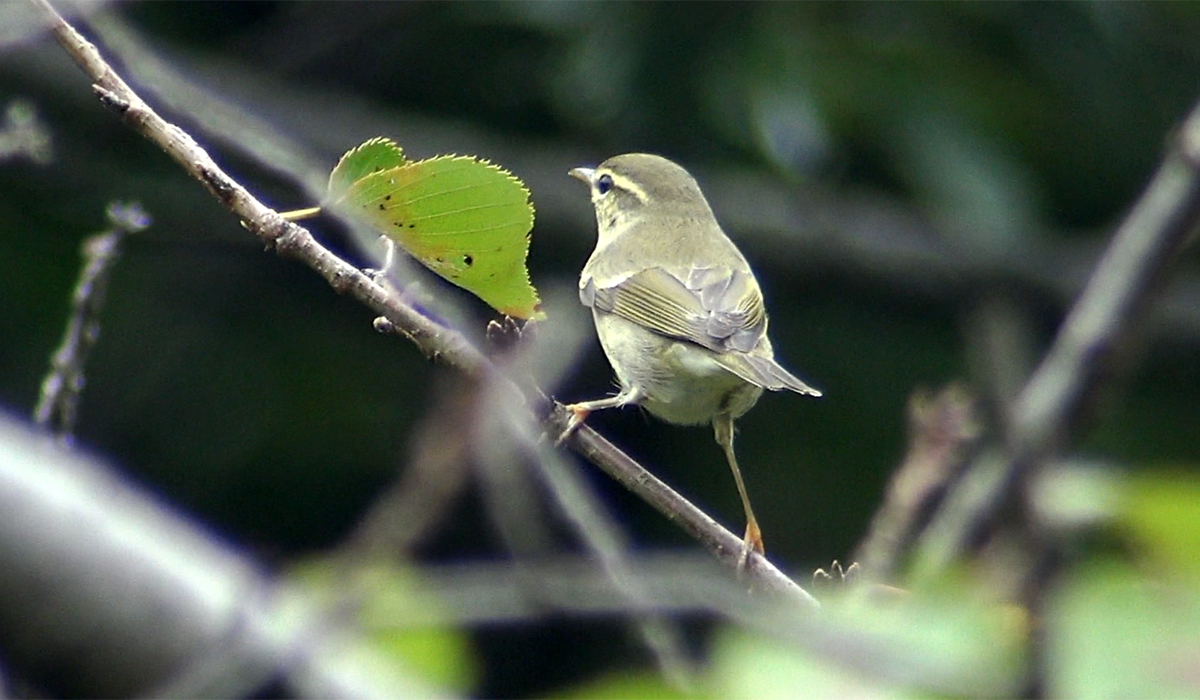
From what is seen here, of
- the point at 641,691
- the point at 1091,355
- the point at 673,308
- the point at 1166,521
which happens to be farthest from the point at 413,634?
the point at 673,308

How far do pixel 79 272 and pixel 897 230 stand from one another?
3940 millimetres

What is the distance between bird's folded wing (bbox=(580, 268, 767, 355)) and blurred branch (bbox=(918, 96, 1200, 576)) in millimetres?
1789

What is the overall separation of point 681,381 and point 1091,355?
2.37 metres

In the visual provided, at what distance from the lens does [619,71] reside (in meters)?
6.30

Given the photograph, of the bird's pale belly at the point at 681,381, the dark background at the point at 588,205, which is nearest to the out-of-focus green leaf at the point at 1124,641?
the bird's pale belly at the point at 681,381

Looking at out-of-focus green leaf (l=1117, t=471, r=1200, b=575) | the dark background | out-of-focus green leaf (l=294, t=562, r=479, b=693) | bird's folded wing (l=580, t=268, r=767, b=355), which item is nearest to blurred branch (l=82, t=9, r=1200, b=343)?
the dark background

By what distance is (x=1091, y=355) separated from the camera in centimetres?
162

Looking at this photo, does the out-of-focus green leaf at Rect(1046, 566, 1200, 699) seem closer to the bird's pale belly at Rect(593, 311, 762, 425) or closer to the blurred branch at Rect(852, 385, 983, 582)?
the blurred branch at Rect(852, 385, 983, 582)

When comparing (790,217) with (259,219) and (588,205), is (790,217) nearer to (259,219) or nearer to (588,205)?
(588,205)

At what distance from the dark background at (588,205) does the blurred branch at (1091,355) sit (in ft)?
13.4

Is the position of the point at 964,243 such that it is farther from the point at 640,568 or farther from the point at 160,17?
the point at 640,568

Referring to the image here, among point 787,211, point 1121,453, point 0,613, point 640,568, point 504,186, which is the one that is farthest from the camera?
point 787,211

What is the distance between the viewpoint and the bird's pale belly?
391 cm

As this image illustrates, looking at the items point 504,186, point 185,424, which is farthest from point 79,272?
point 504,186
